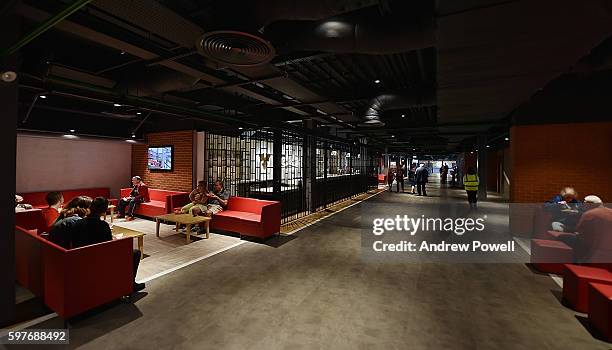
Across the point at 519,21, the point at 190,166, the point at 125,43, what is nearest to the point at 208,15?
the point at 125,43

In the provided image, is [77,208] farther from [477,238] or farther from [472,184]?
[472,184]

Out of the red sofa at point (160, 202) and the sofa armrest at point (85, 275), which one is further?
the red sofa at point (160, 202)

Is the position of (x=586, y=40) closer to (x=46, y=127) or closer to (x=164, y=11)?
(x=164, y=11)

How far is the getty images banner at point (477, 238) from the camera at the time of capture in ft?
12.5

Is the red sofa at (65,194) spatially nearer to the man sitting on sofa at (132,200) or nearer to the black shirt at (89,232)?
the man sitting on sofa at (132,200)

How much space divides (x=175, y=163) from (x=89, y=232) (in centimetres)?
542

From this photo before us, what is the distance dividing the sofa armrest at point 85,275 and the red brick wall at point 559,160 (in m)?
7.39

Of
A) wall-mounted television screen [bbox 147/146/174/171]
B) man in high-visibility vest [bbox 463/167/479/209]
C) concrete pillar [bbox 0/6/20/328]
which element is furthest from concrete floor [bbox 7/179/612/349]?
man in high-visibility vest [bbox 463/167/479/209]

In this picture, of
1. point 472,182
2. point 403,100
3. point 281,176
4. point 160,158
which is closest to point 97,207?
point 160,158

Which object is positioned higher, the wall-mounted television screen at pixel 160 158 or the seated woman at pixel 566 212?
the wall-mounted television screen at pixel 160 158

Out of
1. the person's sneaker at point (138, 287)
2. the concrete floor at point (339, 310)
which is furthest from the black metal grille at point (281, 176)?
the person's sneaker at point (138, 287)

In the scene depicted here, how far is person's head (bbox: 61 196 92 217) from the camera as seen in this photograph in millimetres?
3265

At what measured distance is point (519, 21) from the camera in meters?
2.19

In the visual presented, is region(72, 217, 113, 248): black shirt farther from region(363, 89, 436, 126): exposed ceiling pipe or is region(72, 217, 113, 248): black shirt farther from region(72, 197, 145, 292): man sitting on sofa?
region(363, 89, 436, 126): exposed ceiling pipe
